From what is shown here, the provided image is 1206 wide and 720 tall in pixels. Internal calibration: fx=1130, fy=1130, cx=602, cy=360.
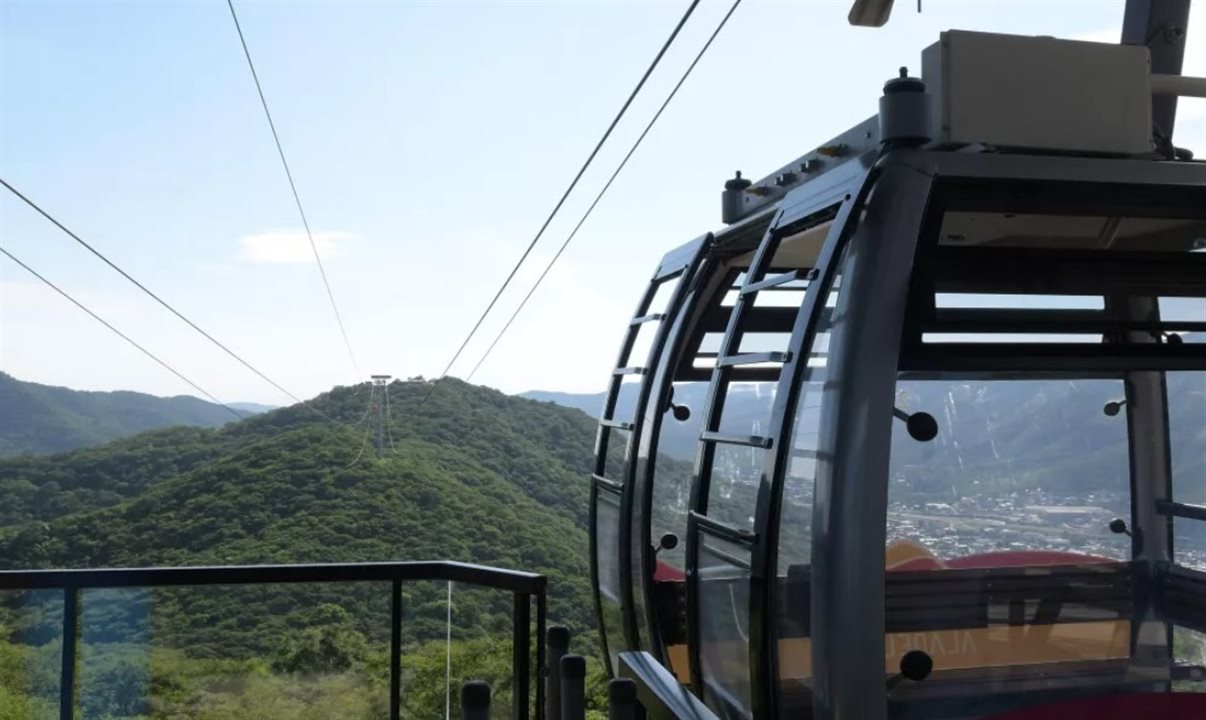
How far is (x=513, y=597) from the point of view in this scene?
3.82m

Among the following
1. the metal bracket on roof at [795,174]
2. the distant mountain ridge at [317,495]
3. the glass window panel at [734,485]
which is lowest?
the distant mountain ridge at [317,495]

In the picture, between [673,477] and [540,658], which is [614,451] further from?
[540,658]

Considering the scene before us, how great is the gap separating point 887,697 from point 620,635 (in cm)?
173

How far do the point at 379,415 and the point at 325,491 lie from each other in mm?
4711

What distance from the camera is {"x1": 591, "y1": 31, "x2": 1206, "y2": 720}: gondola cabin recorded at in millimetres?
2260

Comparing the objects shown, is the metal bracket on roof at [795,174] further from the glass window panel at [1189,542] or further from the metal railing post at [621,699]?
the glass window panel at [1189,542]

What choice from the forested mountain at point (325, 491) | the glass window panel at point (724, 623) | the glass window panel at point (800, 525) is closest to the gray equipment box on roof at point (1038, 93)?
the glass window panel at point (800, 525)

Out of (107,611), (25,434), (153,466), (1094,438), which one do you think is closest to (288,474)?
(153,466)

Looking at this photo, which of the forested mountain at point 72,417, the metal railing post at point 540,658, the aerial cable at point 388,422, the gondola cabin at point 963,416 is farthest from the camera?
the aerial cable at point 388,422

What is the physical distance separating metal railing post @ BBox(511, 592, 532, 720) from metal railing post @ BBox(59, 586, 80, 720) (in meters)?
1.42

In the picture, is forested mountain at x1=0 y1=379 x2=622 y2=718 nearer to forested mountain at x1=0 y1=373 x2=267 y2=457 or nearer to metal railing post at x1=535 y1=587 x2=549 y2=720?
forested mountain at x1=0 y1=373 x2=267 y2=457

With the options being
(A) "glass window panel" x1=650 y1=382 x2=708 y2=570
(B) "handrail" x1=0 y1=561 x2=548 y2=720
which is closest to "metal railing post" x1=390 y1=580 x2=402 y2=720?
(B) "handrail" x1=0 y1=561 x2=548 y2=720

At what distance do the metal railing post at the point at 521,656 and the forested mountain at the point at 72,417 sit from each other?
22503 mm

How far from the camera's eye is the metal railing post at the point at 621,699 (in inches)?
86.4
